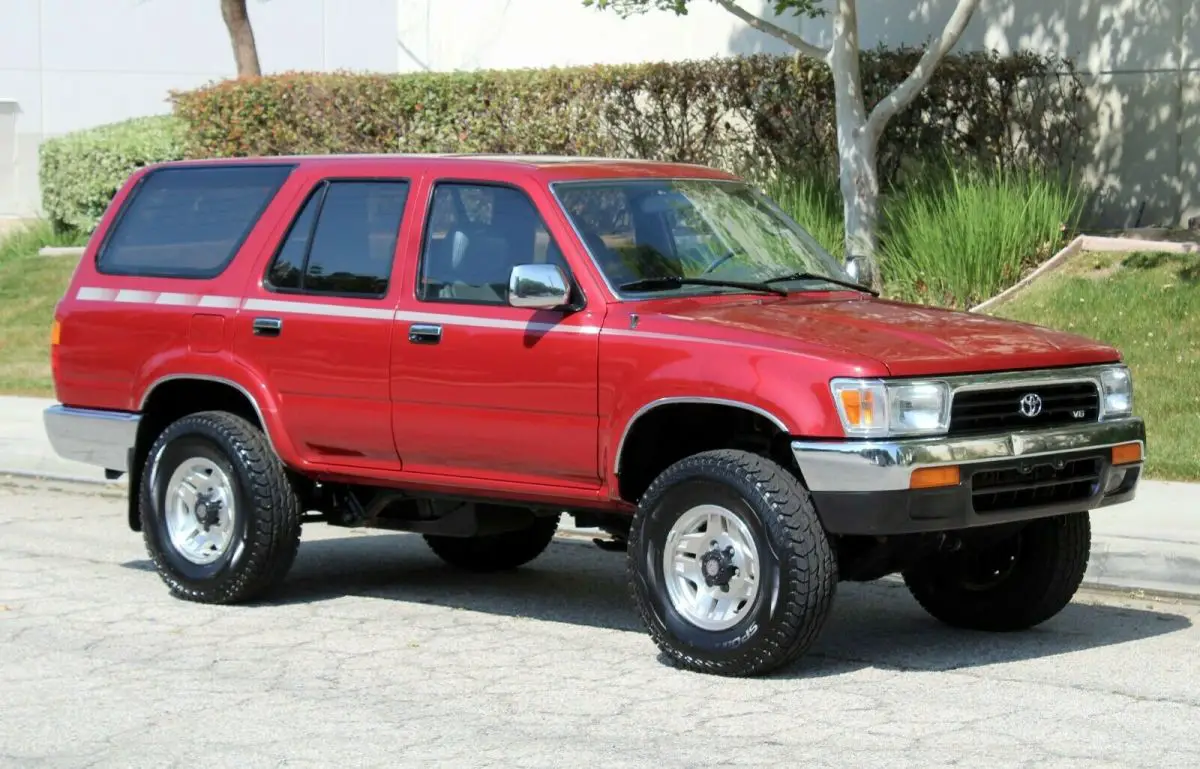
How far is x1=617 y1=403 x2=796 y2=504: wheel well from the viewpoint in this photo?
7.62m

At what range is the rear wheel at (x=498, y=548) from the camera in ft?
→ 32.6

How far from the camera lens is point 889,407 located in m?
6.99

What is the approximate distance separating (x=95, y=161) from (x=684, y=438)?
1857 cm

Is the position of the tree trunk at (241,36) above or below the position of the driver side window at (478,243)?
above

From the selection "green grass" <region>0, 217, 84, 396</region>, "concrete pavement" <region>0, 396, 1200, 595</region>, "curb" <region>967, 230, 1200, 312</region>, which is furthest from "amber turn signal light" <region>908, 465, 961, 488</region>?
"green grass" <region>0, 217, 84, 396</region>

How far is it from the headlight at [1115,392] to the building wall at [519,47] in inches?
401

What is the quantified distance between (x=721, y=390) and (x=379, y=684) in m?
1.66

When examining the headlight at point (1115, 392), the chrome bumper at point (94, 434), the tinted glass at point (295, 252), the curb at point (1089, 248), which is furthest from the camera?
the curb at point (1089, 248)

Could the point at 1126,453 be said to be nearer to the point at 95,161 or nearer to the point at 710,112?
the point at 710,112

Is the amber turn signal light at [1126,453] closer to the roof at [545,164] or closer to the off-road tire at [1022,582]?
the off-road tire at [1022,582]

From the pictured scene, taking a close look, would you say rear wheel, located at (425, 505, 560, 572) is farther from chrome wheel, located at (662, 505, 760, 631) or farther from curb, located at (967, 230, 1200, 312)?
curb, located at (967, 230, 1200, 312)

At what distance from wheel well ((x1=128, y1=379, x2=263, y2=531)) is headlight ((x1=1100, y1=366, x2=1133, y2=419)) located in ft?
12.3

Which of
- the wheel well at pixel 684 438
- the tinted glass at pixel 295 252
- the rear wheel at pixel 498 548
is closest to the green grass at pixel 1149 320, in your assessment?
the rear wheel at pixel 498 548

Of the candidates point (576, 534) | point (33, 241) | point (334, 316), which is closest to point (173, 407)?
point (334, 316)
